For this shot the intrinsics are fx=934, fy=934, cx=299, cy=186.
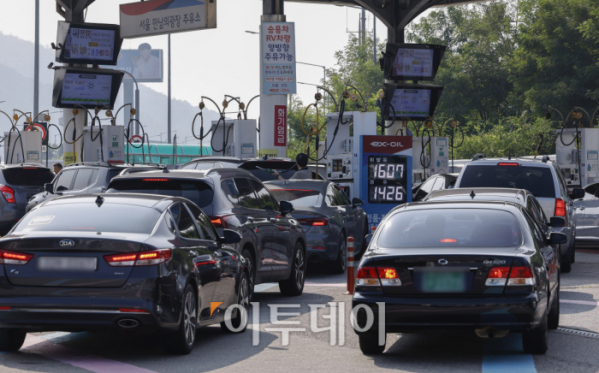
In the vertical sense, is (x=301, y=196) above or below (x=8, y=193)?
above

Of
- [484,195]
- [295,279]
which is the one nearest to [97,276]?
[295,279]

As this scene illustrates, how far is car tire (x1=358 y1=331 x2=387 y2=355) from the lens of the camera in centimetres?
772

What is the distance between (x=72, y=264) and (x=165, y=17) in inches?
803

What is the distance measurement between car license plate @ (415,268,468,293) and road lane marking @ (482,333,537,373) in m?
0.67

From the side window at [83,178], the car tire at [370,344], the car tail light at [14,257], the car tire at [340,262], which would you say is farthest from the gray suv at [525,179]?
the car tail light at [14,257]

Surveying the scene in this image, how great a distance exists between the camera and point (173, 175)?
10.5m

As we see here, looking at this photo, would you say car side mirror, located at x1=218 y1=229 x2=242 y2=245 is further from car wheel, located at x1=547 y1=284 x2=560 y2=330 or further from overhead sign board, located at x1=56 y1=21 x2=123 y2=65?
overhead sign board, located at x1=56 y1=21 x2=123 y2=65

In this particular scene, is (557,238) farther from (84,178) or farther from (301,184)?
(84,178)

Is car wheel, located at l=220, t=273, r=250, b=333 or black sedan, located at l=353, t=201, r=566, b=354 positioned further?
car wheel, located at l=220, t=273, r=250, b=333

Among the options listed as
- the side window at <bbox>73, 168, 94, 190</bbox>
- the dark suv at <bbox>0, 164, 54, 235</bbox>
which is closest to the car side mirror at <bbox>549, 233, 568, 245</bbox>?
the side window at <bbox>73, 168, 94, 190</bbox>

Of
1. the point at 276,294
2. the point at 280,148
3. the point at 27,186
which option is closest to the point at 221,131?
the point at 280,148

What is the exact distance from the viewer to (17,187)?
20516mm

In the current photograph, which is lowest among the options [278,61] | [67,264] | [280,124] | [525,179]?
[67,264]

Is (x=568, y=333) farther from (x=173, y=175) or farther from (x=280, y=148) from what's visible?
(x=280, y=148)
